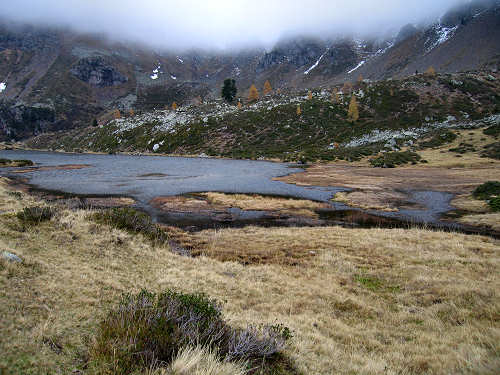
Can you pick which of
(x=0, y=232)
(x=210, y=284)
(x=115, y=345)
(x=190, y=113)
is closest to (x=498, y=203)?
(x=210, y=284)

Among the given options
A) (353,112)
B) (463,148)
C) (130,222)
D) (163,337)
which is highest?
(353,112)

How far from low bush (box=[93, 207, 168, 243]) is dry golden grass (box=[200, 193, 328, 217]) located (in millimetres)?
Result: 11994

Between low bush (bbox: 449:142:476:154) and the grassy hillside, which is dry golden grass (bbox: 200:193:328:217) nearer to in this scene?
the grassy hillside

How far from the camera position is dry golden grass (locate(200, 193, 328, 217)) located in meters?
28.2

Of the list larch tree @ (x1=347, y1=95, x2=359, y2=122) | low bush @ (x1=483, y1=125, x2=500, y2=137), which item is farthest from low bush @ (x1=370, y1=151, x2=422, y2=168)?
larch tree @ (x1=347, y1=95, x2=359, y2=122)

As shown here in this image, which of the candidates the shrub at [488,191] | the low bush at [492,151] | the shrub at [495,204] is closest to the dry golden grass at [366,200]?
the shrub at [495,204]

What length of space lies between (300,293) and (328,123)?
107 metres

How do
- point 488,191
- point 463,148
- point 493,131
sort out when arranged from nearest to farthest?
point 488,191 → point 463,148 → point 493,131

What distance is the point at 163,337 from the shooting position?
528 centimetres

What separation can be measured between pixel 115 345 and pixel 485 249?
60.7 feet

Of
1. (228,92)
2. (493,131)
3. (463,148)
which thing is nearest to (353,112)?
(493,131)

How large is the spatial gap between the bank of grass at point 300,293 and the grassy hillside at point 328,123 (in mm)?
64176

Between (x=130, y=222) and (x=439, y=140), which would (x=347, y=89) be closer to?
(x=439, y=140)

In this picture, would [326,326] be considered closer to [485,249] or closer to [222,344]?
[222,344]
